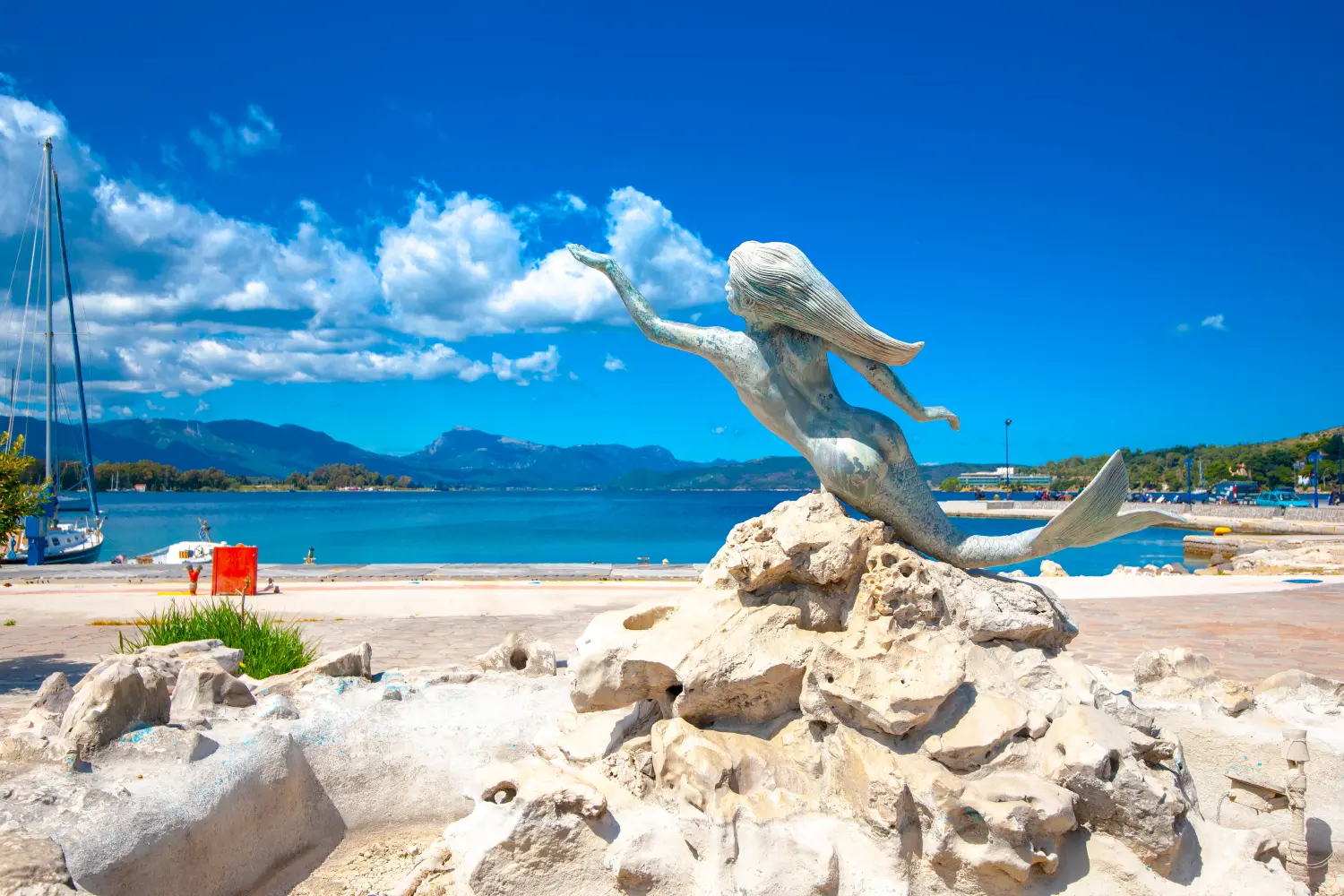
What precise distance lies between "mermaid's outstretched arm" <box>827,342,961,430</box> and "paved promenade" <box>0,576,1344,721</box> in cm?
389

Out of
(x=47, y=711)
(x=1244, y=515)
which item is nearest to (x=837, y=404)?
(x=47, y=711)

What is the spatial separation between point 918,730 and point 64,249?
27943 millimetres

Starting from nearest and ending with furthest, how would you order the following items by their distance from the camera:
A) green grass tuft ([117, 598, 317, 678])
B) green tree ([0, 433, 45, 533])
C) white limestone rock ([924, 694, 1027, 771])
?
white limestone rock ([924, 694, 1027, 771]), green grass tuft ([117, 598, 317, 678]), green tree ([0, 433, 45, 533])

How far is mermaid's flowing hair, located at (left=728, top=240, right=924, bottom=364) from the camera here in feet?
13.9

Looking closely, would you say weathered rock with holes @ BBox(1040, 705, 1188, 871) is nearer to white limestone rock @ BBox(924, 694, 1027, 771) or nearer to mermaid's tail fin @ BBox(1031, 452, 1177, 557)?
white limestone rock @ BBox(924, 694, 1027, 771)

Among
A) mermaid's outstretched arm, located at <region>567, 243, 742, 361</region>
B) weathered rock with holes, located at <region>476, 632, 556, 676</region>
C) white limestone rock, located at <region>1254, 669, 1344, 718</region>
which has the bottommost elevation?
white limestone rock, located at <region>1254, 669, 1344, 718</region>

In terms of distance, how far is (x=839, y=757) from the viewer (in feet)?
11.7

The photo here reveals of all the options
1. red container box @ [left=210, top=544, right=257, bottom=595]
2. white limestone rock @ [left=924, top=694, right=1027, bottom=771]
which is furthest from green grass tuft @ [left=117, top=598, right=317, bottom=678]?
red container box @ [left=210, top=544, right=257, bottom=595]

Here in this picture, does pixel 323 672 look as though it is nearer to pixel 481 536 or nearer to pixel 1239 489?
pixel 481 536

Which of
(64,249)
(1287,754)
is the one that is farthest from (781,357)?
(64,249)

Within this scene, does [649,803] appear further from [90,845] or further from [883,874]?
[90,845]

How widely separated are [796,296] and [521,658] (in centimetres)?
356

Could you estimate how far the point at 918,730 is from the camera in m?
3.57

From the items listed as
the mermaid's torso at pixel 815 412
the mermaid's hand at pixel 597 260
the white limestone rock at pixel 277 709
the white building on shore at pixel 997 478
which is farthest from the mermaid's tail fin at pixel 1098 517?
the white building on shore at pixel 997 478
